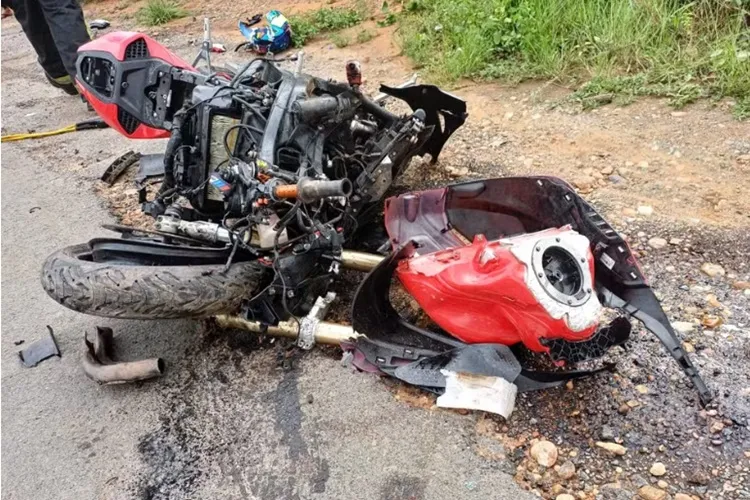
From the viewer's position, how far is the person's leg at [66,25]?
5.63 metres

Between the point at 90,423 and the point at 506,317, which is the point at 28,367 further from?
the point at 506,317

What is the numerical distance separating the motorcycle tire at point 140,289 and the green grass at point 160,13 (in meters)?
7.02

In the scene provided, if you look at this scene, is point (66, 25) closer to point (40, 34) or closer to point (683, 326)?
point (40, 34)

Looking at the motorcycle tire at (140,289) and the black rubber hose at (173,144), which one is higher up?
the black rubber hose at (173,144)

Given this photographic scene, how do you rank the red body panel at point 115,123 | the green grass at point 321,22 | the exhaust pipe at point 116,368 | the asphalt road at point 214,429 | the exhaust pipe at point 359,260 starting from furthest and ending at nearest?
the green grass at point 321,22 < the red body panel at point 115,123 < the exhaust pipe at point 359,260 < the exhaust pipe at point 116,368 < the asphalt road at point 214,429

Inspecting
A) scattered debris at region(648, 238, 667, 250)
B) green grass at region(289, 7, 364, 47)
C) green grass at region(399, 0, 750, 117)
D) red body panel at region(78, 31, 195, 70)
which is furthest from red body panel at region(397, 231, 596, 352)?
green grass at region(289, 7, 364, 47)

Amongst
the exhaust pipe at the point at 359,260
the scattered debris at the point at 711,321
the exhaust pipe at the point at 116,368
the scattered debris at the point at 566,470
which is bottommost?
the exhaust pipe at the point at 116,368

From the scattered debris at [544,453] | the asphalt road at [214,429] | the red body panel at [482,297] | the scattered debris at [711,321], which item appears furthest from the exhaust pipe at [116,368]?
the scattered debris at [711,321]

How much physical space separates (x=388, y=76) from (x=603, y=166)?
2.51 meters

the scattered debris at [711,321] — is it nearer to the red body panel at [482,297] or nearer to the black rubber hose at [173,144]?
the red body panel at [482,297]

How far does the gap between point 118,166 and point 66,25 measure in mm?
1755

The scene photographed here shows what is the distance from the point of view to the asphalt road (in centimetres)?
234

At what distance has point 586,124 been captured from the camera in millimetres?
4445

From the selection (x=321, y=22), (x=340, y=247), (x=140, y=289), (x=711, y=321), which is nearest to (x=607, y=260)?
(x=711, y=321)
